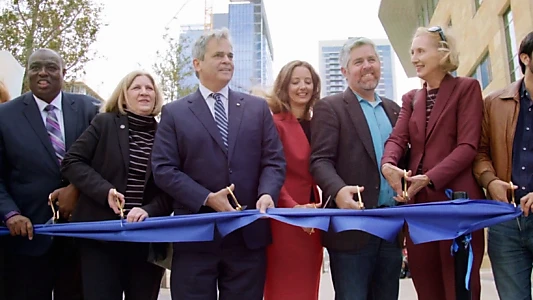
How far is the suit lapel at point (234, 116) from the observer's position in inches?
118

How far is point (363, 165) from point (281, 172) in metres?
0.55

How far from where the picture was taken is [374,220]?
270cm

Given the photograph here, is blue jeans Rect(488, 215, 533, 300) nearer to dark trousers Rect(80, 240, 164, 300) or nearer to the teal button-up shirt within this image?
the teal button-up shirt

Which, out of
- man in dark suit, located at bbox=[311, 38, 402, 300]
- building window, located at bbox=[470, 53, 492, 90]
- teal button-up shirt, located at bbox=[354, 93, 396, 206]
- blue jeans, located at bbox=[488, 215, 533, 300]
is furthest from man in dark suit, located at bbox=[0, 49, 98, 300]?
building window, located at bbox=[470, 53, 492, 90]

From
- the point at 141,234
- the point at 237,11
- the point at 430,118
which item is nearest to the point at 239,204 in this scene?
the point at 141,234

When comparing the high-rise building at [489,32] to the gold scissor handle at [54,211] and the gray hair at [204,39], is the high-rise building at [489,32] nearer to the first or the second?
the gray hair at [204,39]

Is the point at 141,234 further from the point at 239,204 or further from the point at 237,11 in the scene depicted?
the point at 237,11

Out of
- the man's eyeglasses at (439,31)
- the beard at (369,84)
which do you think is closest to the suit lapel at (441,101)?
the man's eyeglasses at (439,31)

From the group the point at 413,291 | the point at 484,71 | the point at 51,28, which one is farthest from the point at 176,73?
the point at 484,71

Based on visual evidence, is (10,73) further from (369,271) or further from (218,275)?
(369,271)

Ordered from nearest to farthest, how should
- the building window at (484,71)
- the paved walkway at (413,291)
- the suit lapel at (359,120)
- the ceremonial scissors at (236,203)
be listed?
the ceremonial scissors at (236,203) → the suit lapel at (359,120) → the paved walkway at (413,291) → the building window at (484,71)

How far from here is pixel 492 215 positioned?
2.69 metres

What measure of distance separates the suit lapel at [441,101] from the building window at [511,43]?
48.5 ft

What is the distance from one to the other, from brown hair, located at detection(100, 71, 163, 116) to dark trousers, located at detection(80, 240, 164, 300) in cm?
97
